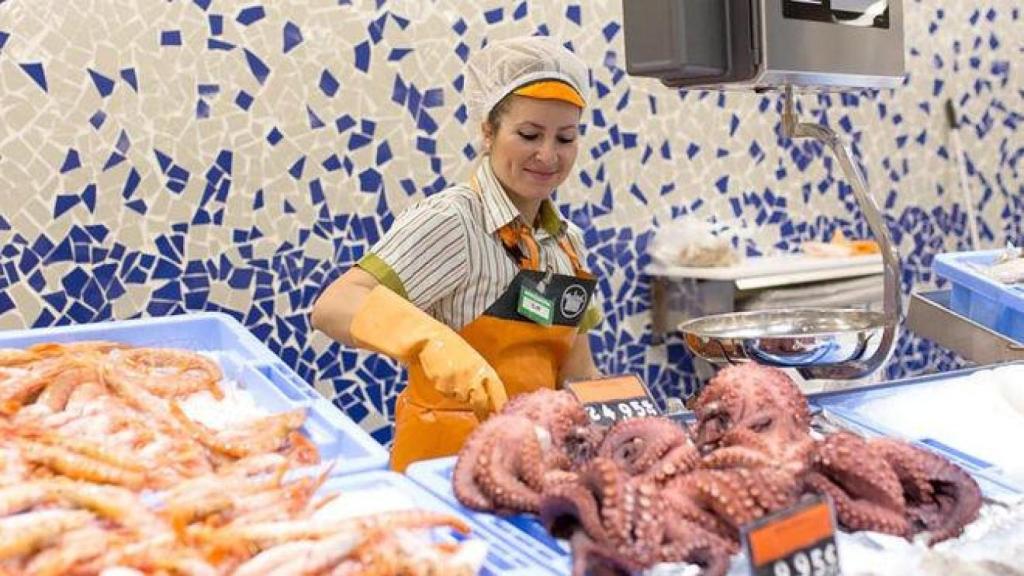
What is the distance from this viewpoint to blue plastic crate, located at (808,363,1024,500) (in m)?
1.51

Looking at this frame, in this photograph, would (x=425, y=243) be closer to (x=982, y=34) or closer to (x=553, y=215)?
(x=553, y=215)

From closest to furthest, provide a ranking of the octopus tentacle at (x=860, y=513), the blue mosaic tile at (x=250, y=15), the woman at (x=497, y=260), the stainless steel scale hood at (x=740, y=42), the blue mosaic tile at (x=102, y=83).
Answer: the octopus tentacle at (x=860, y=513)
the stainless steel scale hood at (x=740, y=42)
the woman at (x=497, y=260)
the blue mosaic tile at (x=102, y=83)
the blue mosaic tile at (x=250, y=15)

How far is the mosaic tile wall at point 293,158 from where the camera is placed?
10.9 ft

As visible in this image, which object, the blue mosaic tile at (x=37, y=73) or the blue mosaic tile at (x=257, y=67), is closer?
the blue mosaic tile at (x=37, y=73)

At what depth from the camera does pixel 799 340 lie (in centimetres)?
167

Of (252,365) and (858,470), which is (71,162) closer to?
(252,365)

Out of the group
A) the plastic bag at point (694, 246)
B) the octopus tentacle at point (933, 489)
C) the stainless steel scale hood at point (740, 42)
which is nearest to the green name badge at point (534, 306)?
the stainless steel scale hood at point (740, 42)

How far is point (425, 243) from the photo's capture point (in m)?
2.69

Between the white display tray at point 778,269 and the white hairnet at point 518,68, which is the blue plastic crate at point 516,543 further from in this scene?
Result: the white display tray at point 778,269

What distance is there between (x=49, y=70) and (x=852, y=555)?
294 cm

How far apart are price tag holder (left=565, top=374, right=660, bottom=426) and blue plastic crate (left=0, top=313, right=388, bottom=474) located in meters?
0.33

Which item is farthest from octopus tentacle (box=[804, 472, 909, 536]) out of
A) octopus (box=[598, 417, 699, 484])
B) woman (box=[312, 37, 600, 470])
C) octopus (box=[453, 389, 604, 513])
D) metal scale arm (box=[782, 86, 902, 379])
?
woman (box=[312, 37, 600, 470])

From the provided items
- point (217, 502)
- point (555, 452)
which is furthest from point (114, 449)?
point (555, 452)

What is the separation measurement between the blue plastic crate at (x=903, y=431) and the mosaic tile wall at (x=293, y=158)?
2.24 meters
